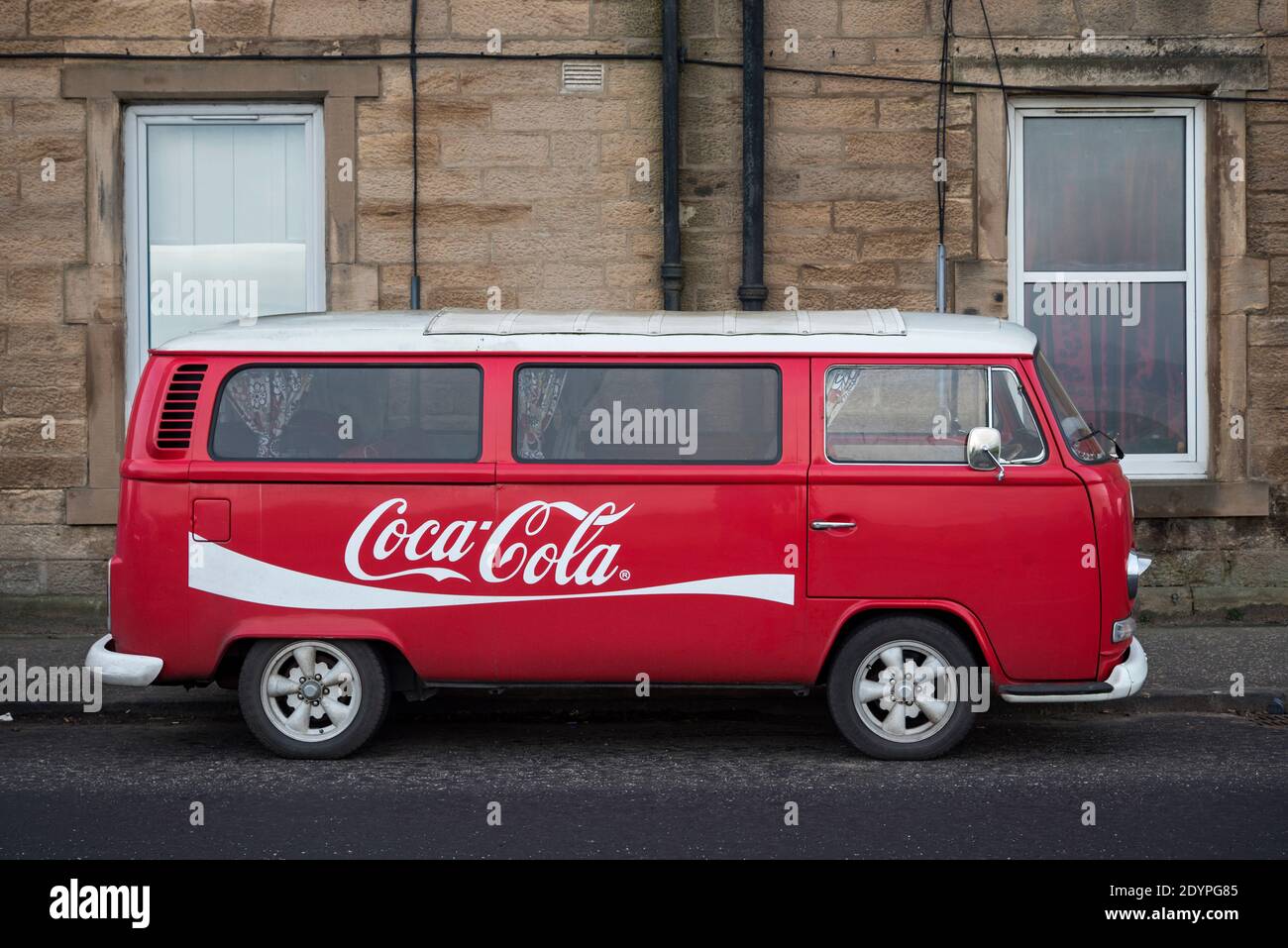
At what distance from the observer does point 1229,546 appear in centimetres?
1057

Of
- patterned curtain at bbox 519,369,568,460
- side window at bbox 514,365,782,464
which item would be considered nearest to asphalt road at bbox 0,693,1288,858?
side window at bbox 514,365,782,464

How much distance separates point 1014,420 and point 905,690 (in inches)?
55.2

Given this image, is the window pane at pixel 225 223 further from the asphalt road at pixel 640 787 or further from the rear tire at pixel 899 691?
the rear tire at pixel 899 691

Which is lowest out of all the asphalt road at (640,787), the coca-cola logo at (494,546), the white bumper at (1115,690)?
the asphalt road at (640,787)

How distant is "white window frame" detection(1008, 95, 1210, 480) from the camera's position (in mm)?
10773

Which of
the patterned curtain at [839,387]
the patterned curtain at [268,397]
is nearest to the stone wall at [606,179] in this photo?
the patterned curtain at [268,397]

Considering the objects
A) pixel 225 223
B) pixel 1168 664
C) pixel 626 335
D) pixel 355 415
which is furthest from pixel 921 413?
pixel 225 223

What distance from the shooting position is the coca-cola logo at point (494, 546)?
688cm

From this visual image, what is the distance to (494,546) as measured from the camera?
6910mm

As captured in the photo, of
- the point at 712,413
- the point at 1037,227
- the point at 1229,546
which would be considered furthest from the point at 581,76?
the point at 1229,546

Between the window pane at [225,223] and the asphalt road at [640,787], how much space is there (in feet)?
12.5

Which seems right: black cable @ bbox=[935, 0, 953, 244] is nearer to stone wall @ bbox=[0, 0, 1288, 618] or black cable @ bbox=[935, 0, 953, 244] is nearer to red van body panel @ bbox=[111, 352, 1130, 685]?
stone wall @ bbox=[0, 0, 1288, 618]

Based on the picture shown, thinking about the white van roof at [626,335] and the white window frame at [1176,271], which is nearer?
the white van roof at [626,335]

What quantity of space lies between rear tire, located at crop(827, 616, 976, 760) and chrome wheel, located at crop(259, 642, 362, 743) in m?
2.36
